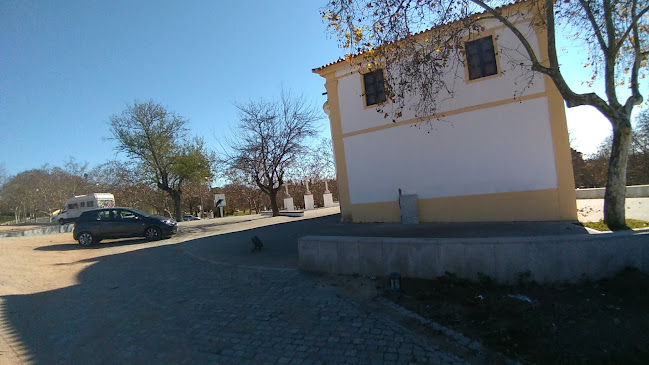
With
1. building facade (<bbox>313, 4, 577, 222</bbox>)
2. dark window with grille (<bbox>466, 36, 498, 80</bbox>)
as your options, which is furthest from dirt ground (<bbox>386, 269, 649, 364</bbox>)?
dark window with grille (<bbox>466, 36, 498, 80</bbox>)

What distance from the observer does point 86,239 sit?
13438 millimetres

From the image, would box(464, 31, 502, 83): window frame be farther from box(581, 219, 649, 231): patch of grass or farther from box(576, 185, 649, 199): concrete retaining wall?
box(576, 185, 649, 199): concrete retaining wall

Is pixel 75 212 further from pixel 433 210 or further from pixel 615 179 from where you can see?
pixel 615 179

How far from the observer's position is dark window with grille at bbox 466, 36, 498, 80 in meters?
10.9

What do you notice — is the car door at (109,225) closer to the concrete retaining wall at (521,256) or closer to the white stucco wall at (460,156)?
the white stucco wall at (460,156)

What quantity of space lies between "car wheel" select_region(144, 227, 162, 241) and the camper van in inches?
876

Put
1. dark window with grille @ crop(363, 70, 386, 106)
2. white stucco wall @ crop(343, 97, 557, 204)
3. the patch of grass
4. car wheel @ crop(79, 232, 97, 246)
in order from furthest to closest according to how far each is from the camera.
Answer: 1. car wheel @ crop(79, 232, 97, 246)
2. dark window with grille @ crop(363, 70, 386, 106)
3. white stucco wall @ crop(343, 97, 557, 204)
4. the patch of grass

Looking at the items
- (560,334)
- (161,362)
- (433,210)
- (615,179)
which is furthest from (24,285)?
(615,179)

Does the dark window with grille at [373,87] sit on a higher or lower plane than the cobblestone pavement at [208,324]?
higher

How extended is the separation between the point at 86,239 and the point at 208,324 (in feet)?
39.6

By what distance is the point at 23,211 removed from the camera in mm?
55750

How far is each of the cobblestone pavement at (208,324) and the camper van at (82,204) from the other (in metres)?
29.4

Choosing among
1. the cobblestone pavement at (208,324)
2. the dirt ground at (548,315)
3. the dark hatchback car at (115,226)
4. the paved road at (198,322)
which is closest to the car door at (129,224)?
the dark hatchback car at (115,226)

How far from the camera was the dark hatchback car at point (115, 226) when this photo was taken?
44.0 feet
